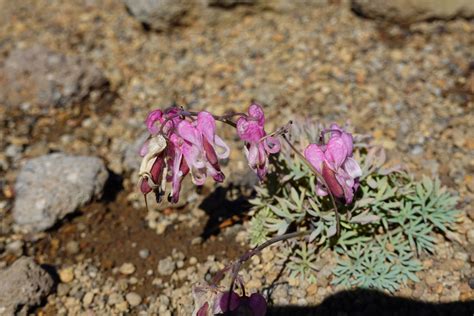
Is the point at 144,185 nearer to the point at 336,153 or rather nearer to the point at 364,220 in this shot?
the point at 336,153

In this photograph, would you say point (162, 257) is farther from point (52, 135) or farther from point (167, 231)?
point (52, 135)

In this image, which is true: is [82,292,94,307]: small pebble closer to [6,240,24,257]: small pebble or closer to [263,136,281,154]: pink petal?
[6,240,24,257]: small pebble

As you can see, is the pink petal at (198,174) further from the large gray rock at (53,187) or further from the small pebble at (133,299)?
the large gray rock at (53,187)

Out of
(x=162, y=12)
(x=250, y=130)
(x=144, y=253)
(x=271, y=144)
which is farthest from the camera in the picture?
(x=162, y=12)

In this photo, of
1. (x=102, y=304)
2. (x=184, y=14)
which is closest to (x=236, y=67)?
(x=184, y=14)

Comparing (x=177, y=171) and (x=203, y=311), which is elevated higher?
(x=177, y=171)

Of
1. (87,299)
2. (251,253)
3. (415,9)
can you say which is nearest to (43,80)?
(87,299)
